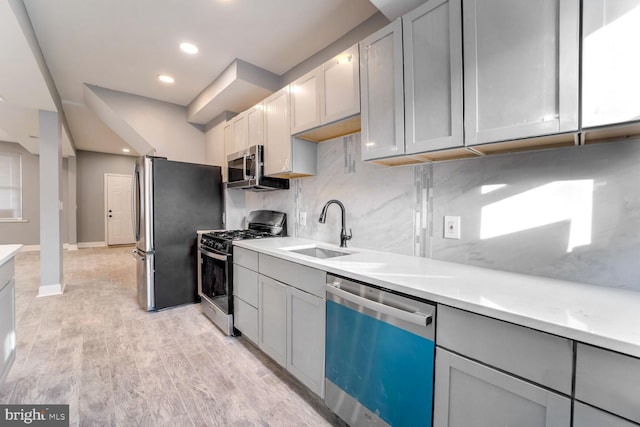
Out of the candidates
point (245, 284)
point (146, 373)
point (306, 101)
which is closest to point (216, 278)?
point (245, 284)

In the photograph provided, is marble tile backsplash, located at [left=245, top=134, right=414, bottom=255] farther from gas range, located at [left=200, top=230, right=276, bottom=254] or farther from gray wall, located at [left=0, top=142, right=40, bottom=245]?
gray wall, located at [left=0, top=142, right=40, bottom=245]

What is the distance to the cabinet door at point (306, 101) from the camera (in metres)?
2.05

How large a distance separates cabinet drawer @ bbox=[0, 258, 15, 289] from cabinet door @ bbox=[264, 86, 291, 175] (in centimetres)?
189

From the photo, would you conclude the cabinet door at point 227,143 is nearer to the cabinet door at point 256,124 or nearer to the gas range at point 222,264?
the cabinet door at point 256,124

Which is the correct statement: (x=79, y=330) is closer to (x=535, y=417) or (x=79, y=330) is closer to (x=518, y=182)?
(x=535, y=417)

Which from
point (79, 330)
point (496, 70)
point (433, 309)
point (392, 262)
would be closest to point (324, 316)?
point (392, 262)

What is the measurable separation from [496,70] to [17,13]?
2969mm

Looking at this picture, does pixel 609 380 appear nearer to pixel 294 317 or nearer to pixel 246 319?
pixel 294 317

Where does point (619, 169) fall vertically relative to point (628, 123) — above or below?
below

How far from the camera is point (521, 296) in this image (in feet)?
3.25

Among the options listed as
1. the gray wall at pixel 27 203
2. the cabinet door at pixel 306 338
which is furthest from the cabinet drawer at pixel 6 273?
the gray wall at pixel 27 203

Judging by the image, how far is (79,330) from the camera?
2586mm

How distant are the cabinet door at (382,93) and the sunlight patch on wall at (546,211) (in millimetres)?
600

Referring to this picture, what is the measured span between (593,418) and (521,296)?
0.36 metres
